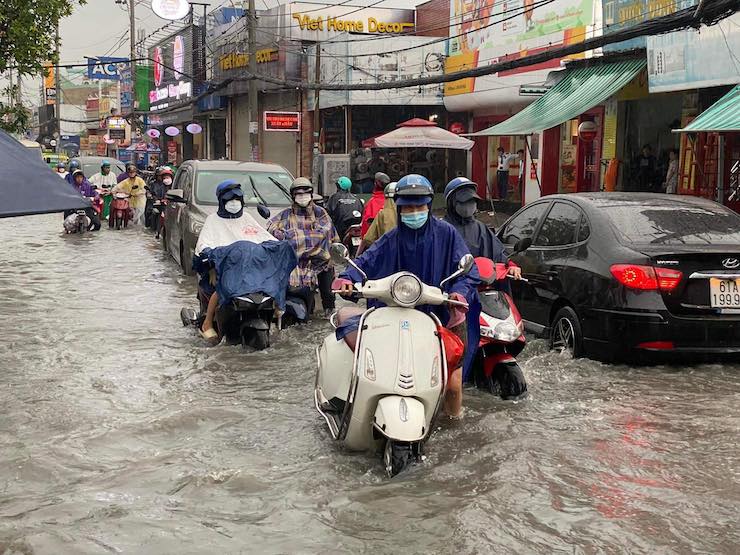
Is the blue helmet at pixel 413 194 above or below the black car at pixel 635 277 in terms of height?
above

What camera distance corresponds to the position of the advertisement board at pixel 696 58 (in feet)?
47.0

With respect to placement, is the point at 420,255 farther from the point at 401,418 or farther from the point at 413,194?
the point at 401,418

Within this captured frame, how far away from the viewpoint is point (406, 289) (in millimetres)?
4836

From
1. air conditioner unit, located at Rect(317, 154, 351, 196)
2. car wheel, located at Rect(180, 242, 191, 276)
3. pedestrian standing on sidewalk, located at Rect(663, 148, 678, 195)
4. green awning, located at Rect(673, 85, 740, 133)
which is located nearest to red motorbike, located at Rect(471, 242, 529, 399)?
green awning, located at Rect(673, 85, 740, 133)

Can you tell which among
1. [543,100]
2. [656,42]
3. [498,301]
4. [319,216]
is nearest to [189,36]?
[543,100]

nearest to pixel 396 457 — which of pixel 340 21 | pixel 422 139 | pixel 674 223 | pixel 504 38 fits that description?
pixel 674 223

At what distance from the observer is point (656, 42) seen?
1602cm

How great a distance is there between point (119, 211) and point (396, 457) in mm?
17946

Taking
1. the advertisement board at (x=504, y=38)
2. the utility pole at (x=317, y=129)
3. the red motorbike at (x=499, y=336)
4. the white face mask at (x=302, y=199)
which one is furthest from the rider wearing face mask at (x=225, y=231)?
the utility pole at (x=317, y=129)

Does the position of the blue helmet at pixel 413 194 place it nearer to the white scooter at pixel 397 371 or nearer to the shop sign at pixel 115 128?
the white scooter at pixel 397 371

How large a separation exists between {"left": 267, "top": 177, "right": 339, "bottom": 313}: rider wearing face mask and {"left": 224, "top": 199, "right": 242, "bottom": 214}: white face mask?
59 cm

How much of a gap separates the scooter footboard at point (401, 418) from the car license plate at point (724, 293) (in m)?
3.08

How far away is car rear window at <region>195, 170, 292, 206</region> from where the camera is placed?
12.8 m

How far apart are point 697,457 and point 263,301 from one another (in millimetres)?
3952
